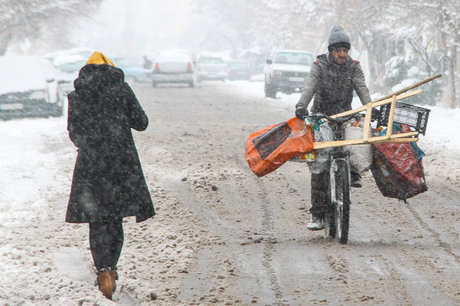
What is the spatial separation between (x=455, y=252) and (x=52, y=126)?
516 inches

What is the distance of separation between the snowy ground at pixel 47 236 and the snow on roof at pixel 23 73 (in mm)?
4687

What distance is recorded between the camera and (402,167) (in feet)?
21.7

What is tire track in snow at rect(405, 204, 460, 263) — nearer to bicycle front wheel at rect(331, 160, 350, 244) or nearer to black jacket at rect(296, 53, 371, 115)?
bicycle front wheel at rect(331, 160, 350, 244)

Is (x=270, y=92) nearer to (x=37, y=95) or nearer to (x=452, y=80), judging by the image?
(x=452, y=80)

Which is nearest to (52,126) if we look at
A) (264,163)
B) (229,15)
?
(264,163)

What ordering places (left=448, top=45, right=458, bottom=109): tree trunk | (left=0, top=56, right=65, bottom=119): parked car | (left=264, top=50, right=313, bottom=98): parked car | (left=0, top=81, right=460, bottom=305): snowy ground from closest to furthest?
(left=0, top=81, right=460, bottom=305): snowy ground, (left=0, top=56, right=65, bottom=119): parked car, (left=448, top=45, right=458, bottom=109): tree trunk, (left=264, top=50, right=313, bottom=98): parked car

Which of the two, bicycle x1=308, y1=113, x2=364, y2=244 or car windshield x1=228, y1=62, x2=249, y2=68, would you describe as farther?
car windshield x1=228, y1=62, x2=249, y2=68

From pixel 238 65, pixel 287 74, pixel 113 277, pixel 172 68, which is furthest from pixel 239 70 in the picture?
pixel 113 277

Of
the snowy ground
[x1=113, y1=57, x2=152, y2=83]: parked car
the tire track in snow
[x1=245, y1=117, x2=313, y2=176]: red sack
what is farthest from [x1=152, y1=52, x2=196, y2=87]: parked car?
[x1=245, y1=117, x2=313, y2=176]: red sack

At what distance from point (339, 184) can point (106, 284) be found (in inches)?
97.0

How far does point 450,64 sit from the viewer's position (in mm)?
22266

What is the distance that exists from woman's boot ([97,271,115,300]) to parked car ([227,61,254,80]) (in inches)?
1951

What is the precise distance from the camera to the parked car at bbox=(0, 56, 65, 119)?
718 inches

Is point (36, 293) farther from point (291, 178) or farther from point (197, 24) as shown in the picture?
point (197, 24)
